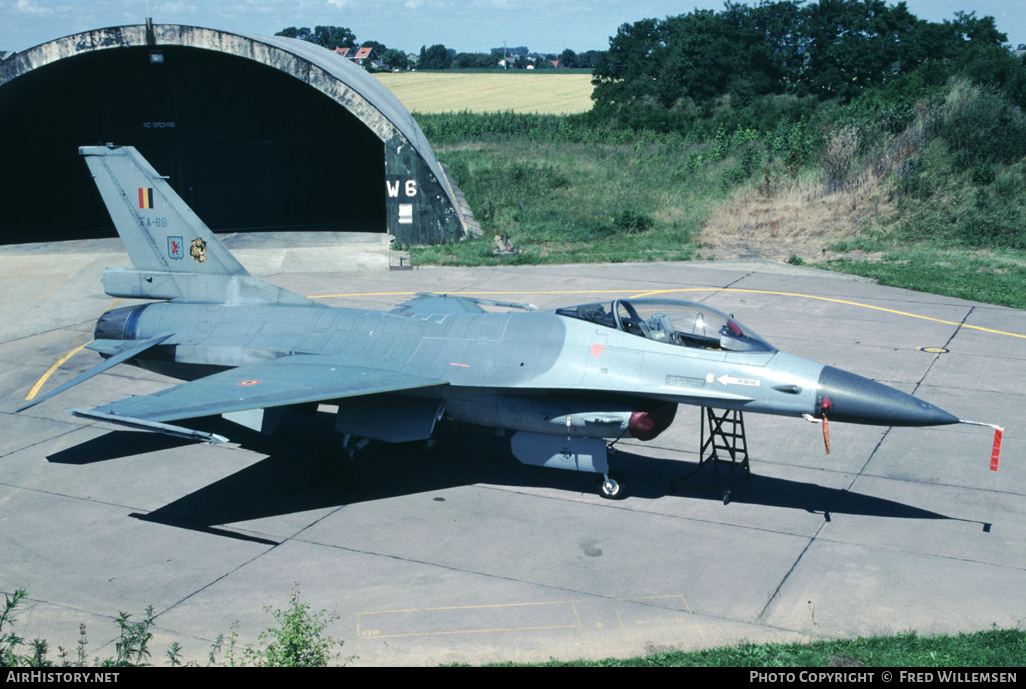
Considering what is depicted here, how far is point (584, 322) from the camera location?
12.8 m

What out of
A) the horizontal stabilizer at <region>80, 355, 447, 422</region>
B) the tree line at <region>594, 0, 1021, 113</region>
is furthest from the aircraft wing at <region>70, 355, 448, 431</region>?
the tree line at <region>594, 0, 1021, 113</region>

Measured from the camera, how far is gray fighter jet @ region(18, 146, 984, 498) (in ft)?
38.0

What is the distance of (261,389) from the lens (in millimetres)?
12422

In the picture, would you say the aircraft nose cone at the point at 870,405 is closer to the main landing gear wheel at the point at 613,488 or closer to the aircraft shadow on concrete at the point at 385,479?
the aircraft shadow on concrete at the point at 385,479

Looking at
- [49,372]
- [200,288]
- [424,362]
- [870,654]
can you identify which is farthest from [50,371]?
[870,654]

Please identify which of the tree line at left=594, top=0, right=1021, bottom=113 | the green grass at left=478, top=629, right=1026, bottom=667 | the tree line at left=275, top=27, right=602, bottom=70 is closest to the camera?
the green grass at left=478, top=629, right=1026, bottom=667

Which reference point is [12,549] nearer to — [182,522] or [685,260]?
[182,522]

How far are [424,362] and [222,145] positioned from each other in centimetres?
2727

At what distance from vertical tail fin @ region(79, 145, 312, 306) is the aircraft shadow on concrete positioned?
8.65 ft

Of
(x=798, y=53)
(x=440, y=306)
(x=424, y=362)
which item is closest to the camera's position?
(x=424, y=362)

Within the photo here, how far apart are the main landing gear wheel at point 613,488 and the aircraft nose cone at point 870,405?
309 cm

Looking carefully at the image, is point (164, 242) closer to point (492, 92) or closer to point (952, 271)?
point (952, 271)

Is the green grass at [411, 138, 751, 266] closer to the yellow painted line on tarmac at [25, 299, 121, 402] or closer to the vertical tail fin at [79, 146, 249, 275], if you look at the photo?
the yellow painted line on tarmac at [25, 299, 121, 402]
